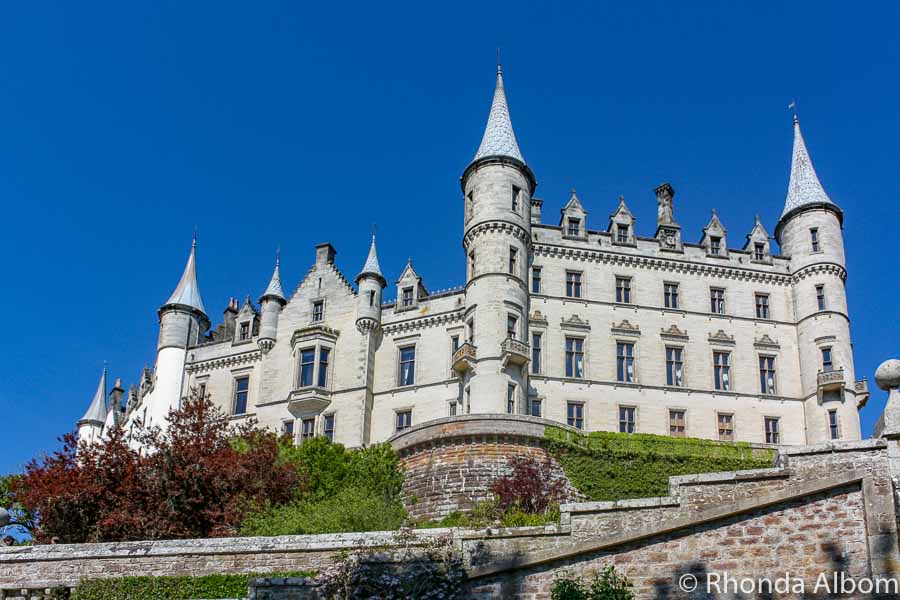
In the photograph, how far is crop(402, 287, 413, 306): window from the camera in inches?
2123

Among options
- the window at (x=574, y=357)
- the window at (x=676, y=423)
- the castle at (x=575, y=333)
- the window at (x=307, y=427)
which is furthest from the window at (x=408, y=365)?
the window at (x=676, y=423)

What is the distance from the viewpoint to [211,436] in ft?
112

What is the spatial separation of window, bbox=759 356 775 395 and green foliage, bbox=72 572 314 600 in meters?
34.4

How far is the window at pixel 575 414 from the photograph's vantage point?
4816 cm

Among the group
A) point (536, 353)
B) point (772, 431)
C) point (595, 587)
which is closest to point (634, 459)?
point (536, 353)

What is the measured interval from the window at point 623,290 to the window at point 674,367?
10.6 ft

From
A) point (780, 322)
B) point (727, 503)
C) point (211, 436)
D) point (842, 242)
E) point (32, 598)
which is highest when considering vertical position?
point (842, 242)

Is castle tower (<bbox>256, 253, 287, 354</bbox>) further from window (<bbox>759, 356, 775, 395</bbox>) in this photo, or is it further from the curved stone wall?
window (<bbox>759, 356, 775, 395</bbox>)

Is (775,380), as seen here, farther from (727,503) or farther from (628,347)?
(727,503)

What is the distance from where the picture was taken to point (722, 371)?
5103cm

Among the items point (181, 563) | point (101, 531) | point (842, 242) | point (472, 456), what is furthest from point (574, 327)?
point (181, 563)

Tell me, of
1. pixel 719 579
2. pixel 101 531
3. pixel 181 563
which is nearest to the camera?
pixel 719 579

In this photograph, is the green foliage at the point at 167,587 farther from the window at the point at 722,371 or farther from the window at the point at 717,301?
the window at the point at 717,301

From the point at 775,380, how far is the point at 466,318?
16.1 metres
